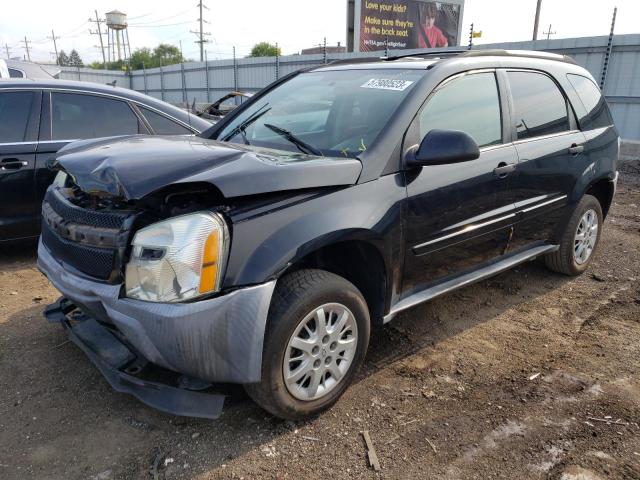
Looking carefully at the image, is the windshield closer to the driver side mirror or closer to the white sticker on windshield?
the white sticker on windshield

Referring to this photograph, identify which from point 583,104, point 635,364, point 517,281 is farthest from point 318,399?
point 583,104

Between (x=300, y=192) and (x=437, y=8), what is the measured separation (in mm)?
31341

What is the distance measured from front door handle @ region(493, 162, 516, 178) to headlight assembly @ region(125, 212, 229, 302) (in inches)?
77.3

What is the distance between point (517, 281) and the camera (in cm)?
452

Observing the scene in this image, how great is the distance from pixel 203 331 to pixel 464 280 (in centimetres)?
186

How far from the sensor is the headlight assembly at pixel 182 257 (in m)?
2.14

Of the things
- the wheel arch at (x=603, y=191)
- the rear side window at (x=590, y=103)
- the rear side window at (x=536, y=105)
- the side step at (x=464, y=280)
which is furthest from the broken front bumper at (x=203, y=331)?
the wheel arch at (x=603, y=191)

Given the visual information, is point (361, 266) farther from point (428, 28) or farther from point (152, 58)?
point (152, 58)

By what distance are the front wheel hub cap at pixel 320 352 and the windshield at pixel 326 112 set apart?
0.89m

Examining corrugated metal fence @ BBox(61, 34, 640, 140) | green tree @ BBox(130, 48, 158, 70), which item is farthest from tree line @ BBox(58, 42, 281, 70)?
corrugated metal fence @ BBox(61, 34, 640, 140)

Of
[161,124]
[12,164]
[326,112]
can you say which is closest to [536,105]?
[326,112]

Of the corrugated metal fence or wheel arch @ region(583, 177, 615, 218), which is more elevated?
the corrugated metal fence

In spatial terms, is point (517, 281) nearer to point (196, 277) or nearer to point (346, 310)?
point (346, 310)

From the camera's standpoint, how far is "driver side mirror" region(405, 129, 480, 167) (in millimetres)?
2660
